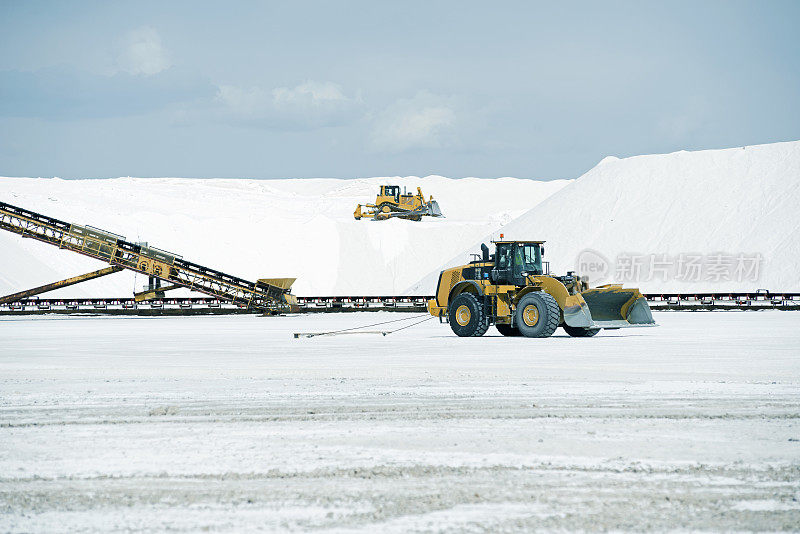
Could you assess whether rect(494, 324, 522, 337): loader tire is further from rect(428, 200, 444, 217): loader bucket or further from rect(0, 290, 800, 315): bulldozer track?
rect(428, 200, 444, 217): loader bucket

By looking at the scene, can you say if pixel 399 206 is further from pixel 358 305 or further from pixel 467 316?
pixel 467 316

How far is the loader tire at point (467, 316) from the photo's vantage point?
24047mm

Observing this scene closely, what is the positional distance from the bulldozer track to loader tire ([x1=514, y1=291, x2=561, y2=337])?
22.8 meters

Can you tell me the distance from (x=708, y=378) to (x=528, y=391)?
10.3 feet

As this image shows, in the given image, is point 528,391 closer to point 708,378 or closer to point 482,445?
point 708,378

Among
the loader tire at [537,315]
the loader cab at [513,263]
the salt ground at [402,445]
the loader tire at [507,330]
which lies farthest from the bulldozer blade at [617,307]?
the salt ground at [402,445]

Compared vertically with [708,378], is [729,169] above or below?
above

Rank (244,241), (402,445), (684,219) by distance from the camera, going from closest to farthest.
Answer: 1. (402,445)
2. (684,219)
3. (244,241)

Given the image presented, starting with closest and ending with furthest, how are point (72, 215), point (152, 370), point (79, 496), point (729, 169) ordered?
point (79, 496) → point (152, 370) → point (729, 169) → point (72, 215)

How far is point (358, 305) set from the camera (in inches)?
2013

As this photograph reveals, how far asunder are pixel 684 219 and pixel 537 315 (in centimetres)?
4384

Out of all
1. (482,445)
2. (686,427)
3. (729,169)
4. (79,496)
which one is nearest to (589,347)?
(686,427)

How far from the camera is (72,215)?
266 ft

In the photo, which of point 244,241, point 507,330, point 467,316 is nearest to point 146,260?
point 467,316
